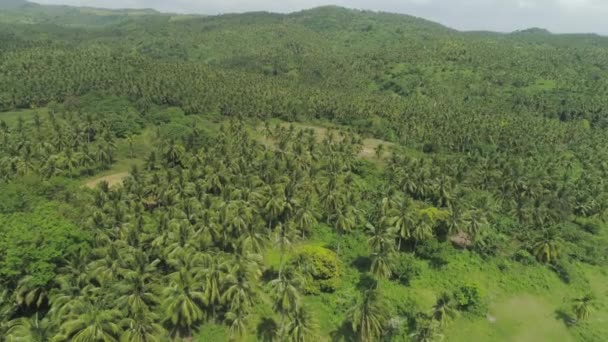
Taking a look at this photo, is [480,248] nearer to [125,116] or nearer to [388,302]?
[388,302]

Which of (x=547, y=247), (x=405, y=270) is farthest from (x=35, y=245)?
Answer: (x=547, y=247)

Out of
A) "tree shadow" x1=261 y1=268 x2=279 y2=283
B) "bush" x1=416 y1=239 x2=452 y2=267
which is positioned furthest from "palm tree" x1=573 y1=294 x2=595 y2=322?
"tree shadow" x1=261 y1=268 x2=279 y2=283

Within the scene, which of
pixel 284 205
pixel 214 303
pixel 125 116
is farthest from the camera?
pixel 125 116

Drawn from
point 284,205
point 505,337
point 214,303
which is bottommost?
point 505,337

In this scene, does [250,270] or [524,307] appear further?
[524,307]

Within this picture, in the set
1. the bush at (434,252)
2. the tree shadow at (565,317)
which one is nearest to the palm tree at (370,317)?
the bush at (434,252)

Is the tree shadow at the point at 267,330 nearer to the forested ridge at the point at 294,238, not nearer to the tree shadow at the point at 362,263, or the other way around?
the forested ridge at the point at 294,238

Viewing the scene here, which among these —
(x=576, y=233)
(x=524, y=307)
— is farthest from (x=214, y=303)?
(x=576, y=233)

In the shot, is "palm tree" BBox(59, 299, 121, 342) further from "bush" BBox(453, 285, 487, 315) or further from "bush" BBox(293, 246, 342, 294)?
"bush" BBox(453, 285, 487, 315)

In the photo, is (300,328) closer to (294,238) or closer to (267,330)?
(267,330)
